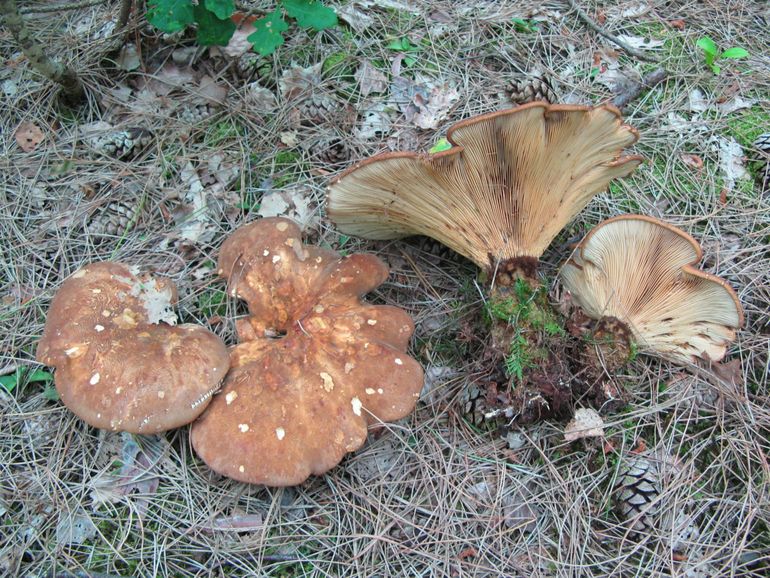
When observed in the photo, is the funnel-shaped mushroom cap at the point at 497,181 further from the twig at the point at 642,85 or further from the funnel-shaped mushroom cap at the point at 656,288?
the twig at the point at 642,85

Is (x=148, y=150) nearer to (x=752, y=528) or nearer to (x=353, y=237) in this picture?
(x=353, y=237)

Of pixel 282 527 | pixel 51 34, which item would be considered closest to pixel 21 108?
pixel 51 34

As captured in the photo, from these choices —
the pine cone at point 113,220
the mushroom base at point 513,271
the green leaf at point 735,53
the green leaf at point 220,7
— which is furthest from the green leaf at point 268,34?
the green leaf at point 735,53

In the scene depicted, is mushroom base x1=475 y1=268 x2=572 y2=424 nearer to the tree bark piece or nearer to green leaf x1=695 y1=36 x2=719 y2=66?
green leaf x1=695 y1=36 x2=719 y2=66

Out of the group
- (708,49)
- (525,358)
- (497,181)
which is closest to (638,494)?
(525,358)

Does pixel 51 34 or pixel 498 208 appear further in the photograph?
pixel 51 34

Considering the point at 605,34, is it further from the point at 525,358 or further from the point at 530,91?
the point at 525,358

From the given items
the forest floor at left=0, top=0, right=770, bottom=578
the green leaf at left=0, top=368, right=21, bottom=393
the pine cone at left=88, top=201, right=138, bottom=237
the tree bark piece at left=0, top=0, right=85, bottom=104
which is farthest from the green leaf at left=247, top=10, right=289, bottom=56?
the green leaf at left=0, top=368, right=21, bottom=393
